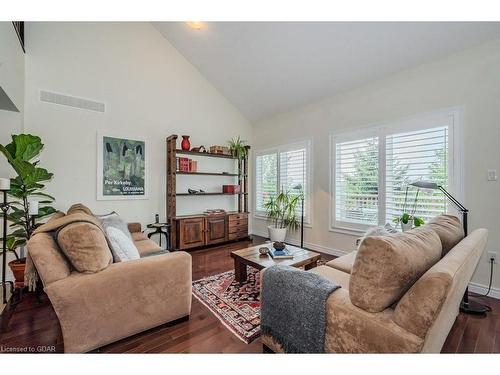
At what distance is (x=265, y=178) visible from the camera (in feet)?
17.4

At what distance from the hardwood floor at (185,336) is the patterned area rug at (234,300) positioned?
75mm

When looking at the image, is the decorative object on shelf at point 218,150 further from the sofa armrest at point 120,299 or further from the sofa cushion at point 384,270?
the sofa cushion at point 384,270

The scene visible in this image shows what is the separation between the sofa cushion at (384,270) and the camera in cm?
110

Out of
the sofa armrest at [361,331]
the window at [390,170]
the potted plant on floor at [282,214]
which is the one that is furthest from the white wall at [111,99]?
the sofa armrest at [361,331]

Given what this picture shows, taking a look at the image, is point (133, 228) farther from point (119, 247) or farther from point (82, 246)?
point (82, 246)

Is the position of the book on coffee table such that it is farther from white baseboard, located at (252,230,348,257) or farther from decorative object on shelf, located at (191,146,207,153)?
decorative object on shelf, located at (191,146,207,153)

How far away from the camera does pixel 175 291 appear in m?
1.92

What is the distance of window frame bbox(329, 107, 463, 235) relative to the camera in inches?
107

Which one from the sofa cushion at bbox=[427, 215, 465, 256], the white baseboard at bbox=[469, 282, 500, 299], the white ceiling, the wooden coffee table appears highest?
the white ceiling

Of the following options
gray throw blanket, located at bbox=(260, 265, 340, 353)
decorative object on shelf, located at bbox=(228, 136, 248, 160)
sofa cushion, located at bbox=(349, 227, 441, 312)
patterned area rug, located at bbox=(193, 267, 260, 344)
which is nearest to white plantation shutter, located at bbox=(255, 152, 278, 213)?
decorative object on shelf, located at bbox=(228, 136, 248, 160)

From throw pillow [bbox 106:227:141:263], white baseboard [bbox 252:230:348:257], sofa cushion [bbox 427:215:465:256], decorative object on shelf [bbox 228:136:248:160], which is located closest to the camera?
sofa cushion [bbox 427:215:465:256]
